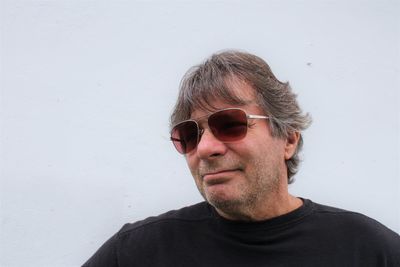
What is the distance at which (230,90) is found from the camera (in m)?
1.40

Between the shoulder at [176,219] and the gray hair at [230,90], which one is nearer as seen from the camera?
the gray hair at [230,90]

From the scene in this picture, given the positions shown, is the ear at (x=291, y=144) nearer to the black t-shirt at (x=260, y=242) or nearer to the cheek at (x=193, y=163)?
the black t-shirt at (x=260, y=242)

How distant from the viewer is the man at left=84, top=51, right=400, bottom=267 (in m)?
1.35

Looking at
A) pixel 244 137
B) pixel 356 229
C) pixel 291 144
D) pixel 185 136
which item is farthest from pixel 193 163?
pixel 356 229

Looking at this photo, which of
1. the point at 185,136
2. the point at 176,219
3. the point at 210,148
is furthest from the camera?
the point at 176,219

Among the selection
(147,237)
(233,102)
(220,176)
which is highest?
(233,102)

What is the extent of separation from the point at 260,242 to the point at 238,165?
0.31 metres

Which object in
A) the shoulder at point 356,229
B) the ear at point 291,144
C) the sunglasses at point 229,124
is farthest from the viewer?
the ear at point 291,144

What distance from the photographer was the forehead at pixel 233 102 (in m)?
1.39

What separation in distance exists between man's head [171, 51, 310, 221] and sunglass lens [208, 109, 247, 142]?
2 cm

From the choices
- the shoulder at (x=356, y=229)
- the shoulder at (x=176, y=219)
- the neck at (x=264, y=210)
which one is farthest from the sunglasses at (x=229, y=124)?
the shoulder at (x=356, y=229)

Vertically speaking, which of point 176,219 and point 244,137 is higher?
point 244,137

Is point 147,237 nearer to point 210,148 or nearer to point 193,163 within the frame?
point 193,163

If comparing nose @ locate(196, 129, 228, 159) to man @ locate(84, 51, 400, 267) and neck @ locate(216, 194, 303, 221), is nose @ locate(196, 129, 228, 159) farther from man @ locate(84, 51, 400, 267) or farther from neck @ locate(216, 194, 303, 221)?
neck @ locate(216, 194, 303, 221)
